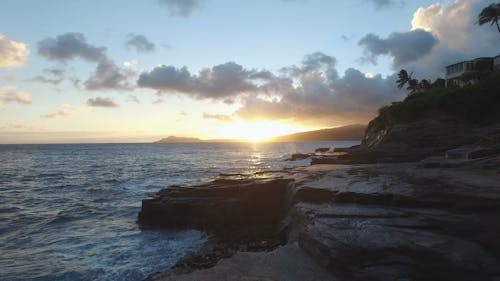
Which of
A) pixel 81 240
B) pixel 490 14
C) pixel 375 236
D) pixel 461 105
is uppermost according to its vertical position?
pixel 490 14

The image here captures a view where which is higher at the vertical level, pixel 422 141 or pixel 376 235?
pixel 422 141

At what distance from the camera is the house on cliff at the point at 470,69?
55.5 meters

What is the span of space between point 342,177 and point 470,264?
33.5 feet

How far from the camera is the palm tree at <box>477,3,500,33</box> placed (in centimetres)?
5249

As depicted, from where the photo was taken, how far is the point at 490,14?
5303cm

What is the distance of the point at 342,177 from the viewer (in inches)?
715

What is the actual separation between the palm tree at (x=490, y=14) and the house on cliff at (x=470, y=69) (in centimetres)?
649

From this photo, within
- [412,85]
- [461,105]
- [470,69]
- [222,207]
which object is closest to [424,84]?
[412,85]

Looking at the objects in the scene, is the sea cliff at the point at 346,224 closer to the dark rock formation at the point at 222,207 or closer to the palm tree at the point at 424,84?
the dark rock formation at the point at 222,207

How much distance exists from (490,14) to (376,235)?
5809cm

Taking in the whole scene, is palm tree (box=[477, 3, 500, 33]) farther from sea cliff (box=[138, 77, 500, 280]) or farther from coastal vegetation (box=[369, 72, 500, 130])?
sea cliff (box=[138, 77, 500, 280])

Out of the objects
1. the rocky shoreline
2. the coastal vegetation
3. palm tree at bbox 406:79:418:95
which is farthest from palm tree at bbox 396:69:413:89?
the rocky shoreline

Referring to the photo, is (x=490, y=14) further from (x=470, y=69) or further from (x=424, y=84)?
(x=424, y=84)

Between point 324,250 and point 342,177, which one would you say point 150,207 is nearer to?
point 342,177
